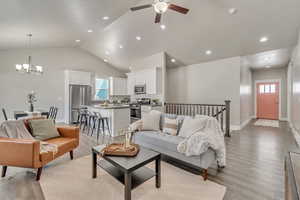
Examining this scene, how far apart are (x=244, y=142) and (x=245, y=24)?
3217 millimetres

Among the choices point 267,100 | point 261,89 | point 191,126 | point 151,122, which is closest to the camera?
point 191,126

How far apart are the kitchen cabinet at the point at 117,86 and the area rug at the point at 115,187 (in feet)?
20.4

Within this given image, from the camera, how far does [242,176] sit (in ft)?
7.70

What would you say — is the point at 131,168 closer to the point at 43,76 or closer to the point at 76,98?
the point at 76,98

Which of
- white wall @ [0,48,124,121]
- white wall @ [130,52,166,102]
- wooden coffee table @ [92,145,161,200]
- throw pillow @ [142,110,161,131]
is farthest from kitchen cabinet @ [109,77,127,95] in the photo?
wooden coffee table @ [92,145,161,200]

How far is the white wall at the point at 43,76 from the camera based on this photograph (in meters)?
5.79

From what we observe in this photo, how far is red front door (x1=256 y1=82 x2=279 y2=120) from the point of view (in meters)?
8.07

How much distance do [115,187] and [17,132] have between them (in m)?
1.93

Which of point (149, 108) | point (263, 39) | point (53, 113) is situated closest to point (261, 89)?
point (263, 39)

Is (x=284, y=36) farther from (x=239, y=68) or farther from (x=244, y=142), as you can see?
(x=244, y=142)

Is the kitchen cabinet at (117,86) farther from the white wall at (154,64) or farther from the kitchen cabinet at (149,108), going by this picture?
the kitchen cabinet at (149,108)

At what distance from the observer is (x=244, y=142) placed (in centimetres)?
407

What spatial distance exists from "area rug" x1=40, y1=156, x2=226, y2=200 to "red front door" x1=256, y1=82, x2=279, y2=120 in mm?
8393

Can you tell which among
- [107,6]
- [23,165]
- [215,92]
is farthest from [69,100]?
[215,92]
